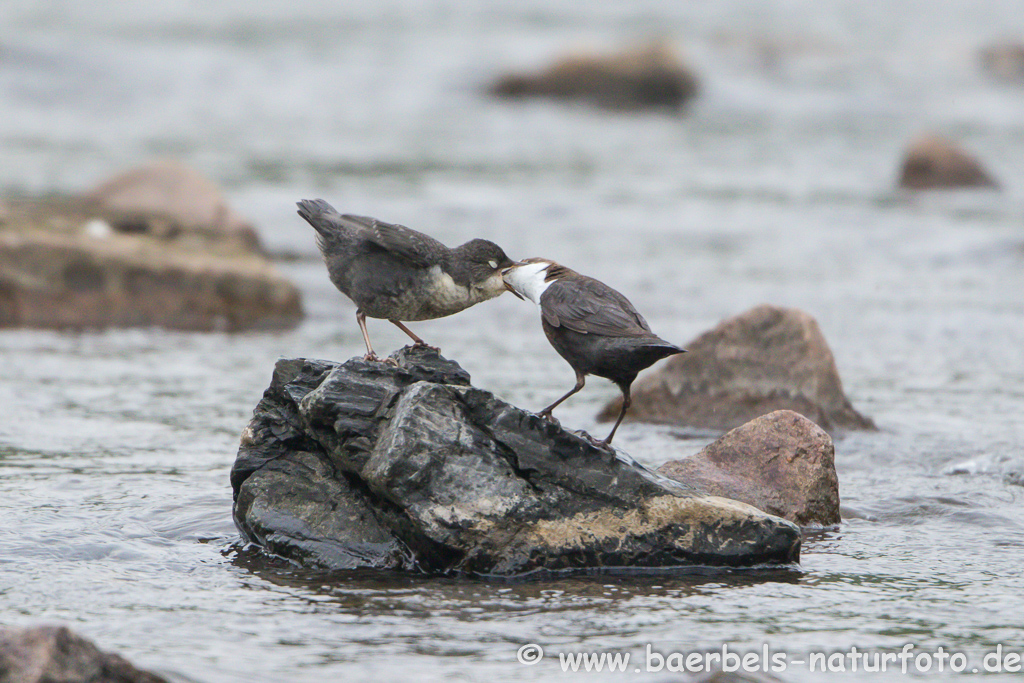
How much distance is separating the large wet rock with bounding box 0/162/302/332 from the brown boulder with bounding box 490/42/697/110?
50.6 ft

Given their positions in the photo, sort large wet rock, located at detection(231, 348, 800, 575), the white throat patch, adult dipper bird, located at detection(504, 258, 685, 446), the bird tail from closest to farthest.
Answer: large wet rock, located at detection(231, 348, 800, 575) → the bird tail → adult dipper bird, located at detection(504, 258, 685, 446) → the white throat patch

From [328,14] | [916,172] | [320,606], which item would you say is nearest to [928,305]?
[916,172]

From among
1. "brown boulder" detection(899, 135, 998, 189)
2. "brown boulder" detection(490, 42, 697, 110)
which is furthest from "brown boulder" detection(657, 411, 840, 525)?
"brown boulder" detection(490, 42, 697, 110)

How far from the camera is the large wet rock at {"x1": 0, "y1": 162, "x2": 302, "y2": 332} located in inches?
393

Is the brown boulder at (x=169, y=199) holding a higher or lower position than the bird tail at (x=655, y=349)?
higher

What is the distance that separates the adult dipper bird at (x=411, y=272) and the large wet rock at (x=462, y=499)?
1.85ft

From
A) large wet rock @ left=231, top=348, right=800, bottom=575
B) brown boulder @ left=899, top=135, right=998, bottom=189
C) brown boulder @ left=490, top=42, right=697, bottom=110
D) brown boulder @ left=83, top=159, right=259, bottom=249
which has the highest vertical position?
brown boulder @ left=490, top=42, right=697, bottom=110

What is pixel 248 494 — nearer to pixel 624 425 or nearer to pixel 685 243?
pixel 624 425

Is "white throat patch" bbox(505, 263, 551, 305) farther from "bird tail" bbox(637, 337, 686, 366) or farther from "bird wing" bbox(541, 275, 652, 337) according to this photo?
"bird tail" bbox(637, 337, 686, 366)

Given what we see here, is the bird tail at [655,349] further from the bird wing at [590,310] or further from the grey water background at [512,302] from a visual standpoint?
the grey water background at [512,302]

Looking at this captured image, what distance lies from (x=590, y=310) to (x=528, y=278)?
0.60m

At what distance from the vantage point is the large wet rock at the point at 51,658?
10.6 ft

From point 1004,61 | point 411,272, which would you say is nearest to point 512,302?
point 411,272

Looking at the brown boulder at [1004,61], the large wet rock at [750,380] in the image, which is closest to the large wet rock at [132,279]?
the large wet rock at [750,380]
